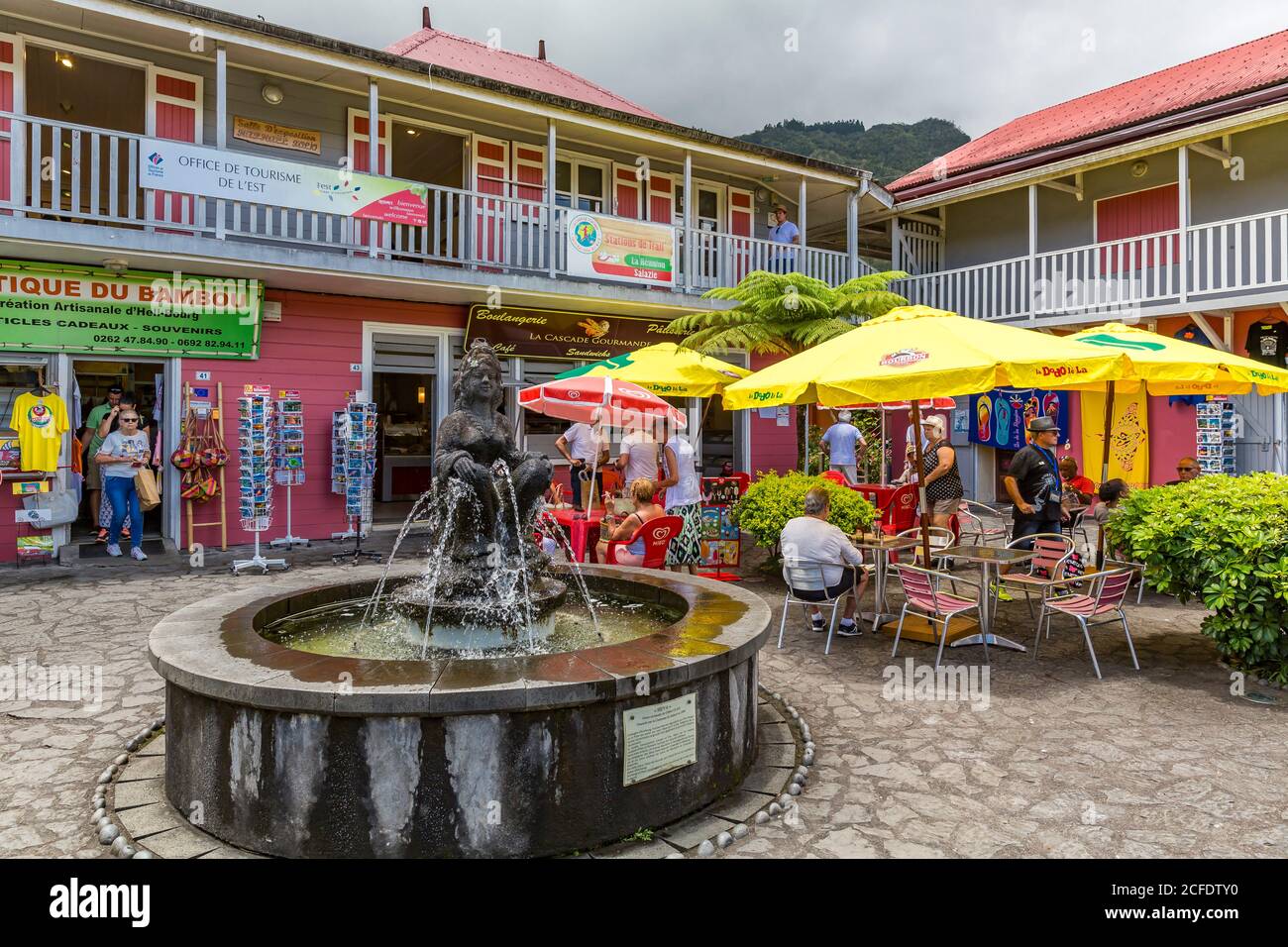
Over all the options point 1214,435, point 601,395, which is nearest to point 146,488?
point 601,395

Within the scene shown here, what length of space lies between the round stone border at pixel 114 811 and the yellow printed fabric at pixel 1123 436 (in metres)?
14.7

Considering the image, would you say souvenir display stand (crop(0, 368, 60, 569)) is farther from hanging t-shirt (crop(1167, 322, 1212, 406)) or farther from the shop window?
hanging t-shirt (crop(1167, 322, 1212, 406))

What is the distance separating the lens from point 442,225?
→ 13805 mm

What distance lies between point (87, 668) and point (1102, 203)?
17.4 m

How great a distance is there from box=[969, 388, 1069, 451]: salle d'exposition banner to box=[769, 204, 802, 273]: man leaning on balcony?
4629mm

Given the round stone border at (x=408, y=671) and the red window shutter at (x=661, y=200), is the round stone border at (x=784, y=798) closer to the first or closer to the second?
the round stone border at (x=408, y=671)

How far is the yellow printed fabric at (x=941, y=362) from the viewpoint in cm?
570

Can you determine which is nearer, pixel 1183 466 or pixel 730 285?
pixel 1183 466

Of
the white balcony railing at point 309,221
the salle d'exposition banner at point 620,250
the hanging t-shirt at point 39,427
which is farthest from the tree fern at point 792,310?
the hanging t-shirt at point 39,427

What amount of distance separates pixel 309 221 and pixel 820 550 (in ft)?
31.2

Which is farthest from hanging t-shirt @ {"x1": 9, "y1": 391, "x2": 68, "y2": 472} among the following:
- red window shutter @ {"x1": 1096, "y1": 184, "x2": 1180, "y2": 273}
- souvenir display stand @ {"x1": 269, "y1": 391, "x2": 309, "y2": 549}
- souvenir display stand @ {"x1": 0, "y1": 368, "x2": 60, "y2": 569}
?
red window shutter @ {"x1": 1096, "y1": 184, "x2": 1180, "y2": 273}
